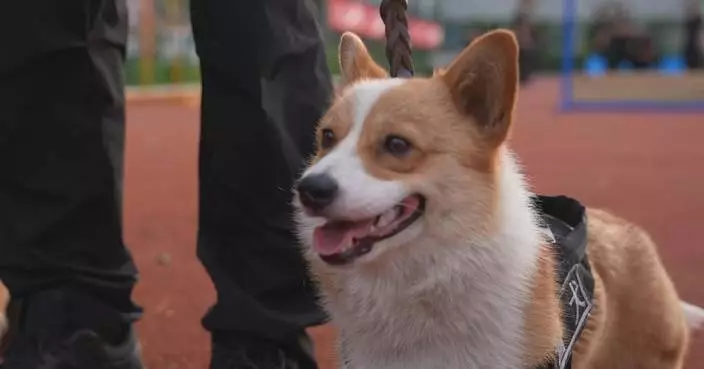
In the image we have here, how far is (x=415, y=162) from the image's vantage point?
1.66 m

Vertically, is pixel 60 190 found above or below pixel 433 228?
below

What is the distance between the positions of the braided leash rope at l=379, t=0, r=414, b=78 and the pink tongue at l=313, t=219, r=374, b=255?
42cm

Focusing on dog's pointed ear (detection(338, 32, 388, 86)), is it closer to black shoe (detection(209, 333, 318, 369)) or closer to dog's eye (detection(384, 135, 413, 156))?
dog's eye (detection(384, 135, 413, 156))

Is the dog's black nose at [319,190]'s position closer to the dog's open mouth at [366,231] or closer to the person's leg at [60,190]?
the dog's open mouth at [366,231]

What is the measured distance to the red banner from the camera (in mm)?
19625

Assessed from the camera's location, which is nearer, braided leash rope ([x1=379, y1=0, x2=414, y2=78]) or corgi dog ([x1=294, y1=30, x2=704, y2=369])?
corgi dog ([x1=294, y1=30, x2=704, y2=369])

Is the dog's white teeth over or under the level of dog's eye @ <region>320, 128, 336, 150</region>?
under

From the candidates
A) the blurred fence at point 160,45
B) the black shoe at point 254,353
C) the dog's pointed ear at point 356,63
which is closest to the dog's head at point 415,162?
the dog's pointed ear at point 356,63

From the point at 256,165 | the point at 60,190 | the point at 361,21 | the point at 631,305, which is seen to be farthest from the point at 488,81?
the point at 361,21

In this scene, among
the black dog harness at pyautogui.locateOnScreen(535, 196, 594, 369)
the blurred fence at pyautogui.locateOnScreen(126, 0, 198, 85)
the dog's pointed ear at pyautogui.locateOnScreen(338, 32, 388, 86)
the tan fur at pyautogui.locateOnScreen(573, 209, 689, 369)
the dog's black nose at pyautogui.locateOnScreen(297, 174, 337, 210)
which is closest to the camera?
the dog's black nose at pyautogui.locateOnScreen(297, 174, 337, 210)

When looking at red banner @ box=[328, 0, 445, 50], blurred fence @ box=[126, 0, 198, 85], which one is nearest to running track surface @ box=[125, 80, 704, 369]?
blurred fence @ box=[126, 0, 198, 85]

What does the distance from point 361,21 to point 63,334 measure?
18.6 m

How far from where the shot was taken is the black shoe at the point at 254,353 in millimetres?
2020

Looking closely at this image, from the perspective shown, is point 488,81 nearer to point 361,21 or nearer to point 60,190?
point 60,190
